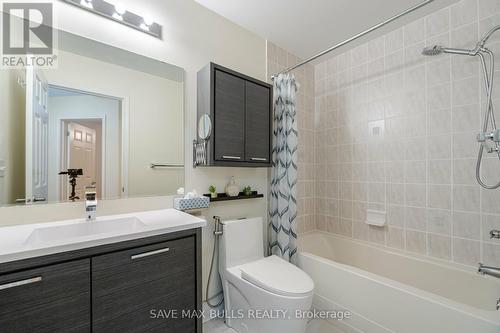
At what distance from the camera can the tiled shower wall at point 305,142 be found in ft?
8.47

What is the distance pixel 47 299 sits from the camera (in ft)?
2.77

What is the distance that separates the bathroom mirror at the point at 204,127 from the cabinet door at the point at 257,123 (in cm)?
33

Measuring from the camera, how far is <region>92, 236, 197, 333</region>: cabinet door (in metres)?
0.97

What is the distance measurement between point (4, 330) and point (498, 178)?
2.78 metres

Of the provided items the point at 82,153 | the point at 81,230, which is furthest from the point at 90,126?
the point at 81,230

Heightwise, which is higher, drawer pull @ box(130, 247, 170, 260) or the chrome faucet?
the chrome faucet

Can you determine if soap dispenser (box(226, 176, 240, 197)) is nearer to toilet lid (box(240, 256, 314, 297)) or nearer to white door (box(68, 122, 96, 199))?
toilet lid (box(240, 256, 314, 297))

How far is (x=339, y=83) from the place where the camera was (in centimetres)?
255

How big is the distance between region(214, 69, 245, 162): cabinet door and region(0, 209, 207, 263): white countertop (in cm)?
57

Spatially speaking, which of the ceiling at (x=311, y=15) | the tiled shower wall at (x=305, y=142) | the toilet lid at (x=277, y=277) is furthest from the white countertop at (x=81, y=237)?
the ceiling at (x=311, y=15)

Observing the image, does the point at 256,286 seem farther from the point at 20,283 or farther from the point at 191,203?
the point at 20,283

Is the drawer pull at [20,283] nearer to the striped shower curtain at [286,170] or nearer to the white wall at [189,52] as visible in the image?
the white wall at [189,52]

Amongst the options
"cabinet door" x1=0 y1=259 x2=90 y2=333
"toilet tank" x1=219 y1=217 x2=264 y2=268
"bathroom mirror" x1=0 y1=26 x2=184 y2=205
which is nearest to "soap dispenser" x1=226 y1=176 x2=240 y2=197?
"toilet tank" x1=219 y1=217 x2=264 y2=268

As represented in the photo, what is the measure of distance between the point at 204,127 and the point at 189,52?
62cm
